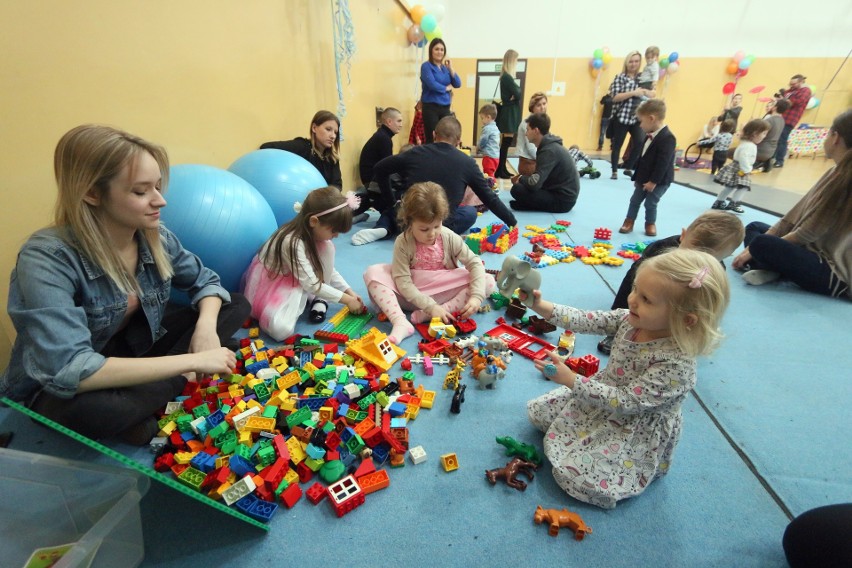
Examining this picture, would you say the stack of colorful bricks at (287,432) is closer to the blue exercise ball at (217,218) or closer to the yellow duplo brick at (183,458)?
the yellow duplo brick at (183,458)

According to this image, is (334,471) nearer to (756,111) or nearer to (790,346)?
(790,346)

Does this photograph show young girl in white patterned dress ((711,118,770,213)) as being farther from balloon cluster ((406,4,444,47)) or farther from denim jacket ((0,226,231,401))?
denim jacket ((0,226,231,401))

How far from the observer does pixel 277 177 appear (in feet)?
10.3

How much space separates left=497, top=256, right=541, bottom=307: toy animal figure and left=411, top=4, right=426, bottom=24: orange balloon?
25.5ft

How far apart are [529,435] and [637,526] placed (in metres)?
0.48

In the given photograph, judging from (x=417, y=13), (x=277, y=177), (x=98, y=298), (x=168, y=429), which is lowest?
(x=168, y=429)

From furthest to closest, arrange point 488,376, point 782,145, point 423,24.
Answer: point 782,145 → point 423,24 → point 488,376

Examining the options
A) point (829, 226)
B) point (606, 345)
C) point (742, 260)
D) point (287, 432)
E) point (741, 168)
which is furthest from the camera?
point (741, 168)

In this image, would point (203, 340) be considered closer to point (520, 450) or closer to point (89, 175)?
point (89, 175)

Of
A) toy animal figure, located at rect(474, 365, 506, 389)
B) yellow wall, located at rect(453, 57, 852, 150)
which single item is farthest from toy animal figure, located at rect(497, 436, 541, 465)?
yellow wall, located at rect(453, 57, 852, 150)

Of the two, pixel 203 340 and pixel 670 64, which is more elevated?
pixel 670 64

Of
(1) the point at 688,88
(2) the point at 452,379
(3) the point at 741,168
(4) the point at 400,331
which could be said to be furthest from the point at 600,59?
(2) the point at 452,379

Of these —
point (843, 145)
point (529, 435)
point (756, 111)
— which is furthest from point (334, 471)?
point (756, 111)

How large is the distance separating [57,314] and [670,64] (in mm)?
12817
